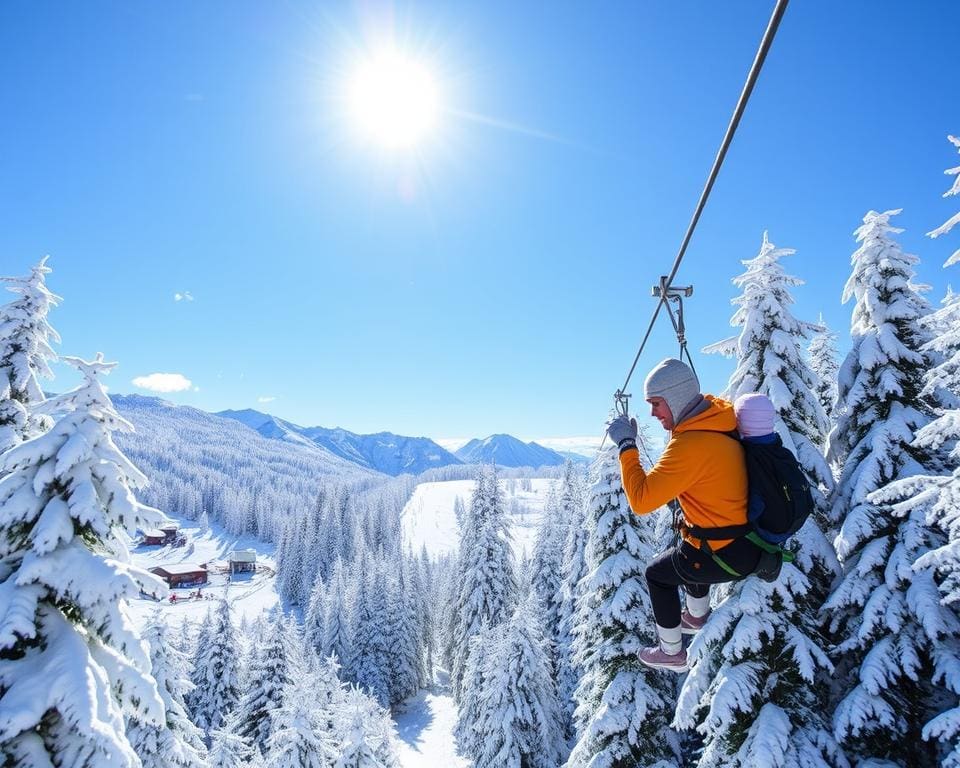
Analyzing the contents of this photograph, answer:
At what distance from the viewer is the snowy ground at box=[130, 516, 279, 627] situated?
249 feet

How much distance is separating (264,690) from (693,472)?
1141 inches

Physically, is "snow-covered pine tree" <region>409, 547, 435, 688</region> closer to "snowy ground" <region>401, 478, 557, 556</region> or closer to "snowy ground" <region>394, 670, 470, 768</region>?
"snowy ground" <region>394, 670, 470, 768</region>

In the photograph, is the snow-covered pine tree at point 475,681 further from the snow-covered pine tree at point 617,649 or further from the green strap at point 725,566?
the green strap at point 725,566

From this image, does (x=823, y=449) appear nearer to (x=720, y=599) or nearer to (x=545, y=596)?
(x=720, y=599)

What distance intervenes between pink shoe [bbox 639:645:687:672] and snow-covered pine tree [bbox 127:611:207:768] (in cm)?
990

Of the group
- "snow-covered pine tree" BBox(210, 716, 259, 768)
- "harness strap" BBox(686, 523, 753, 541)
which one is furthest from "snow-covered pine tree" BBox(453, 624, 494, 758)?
"harness strap" BBox(686, 523, 753, 541)

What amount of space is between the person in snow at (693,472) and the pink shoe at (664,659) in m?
1.58

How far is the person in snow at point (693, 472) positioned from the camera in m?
4.16

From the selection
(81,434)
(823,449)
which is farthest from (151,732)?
(823,449)

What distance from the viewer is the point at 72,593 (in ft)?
20.0

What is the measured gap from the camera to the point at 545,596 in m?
31.5

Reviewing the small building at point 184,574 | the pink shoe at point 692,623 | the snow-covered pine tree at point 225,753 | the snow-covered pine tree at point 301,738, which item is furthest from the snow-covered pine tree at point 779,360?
the small building at point 184,574

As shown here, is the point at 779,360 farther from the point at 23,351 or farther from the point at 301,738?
the point at 301,738

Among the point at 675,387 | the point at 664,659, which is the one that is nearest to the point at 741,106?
the point at 675,387
